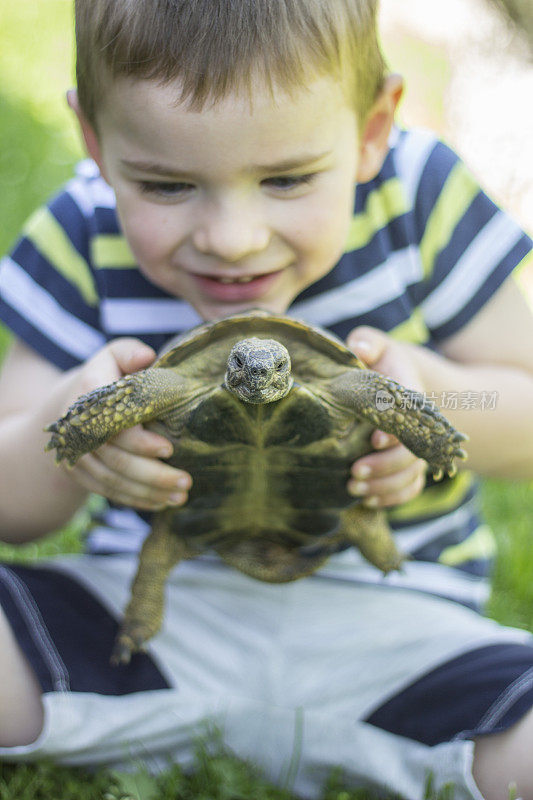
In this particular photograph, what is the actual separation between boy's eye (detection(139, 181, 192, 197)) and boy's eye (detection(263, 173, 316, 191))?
0.13 metres

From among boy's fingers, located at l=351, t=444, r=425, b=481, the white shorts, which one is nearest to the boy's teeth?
boy's fingers, located at l=351, t=444, r=425, b=481

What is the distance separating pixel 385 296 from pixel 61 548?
115 cm

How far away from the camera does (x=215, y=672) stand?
1810 mm

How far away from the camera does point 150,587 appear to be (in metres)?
1.63

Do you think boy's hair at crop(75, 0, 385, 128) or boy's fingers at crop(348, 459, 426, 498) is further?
boy's fingers at crop(348, 459, 426, 498)

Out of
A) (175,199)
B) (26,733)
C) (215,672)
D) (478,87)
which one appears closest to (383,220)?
Result: (175,199)

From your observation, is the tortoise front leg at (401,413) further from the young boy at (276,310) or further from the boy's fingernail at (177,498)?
the boy's fingernail at (177,498)

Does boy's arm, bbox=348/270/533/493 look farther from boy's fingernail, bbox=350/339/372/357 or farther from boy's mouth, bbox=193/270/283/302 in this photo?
boy's mouth, bbox=193/270/283/302

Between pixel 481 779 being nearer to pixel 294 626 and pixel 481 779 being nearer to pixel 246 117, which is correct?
pixel 294 626

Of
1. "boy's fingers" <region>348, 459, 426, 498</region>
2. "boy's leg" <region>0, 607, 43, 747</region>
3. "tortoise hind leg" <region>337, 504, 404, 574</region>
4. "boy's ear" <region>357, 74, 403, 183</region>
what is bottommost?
"boy's leg" <region>0, 607, 43, 747</region>

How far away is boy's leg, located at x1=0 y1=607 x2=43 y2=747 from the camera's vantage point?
64.3 inches

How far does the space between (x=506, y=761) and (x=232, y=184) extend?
1.06m

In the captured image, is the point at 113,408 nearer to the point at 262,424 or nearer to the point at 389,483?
the point at 262,424

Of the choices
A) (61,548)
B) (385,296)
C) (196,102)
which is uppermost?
(196,102)
